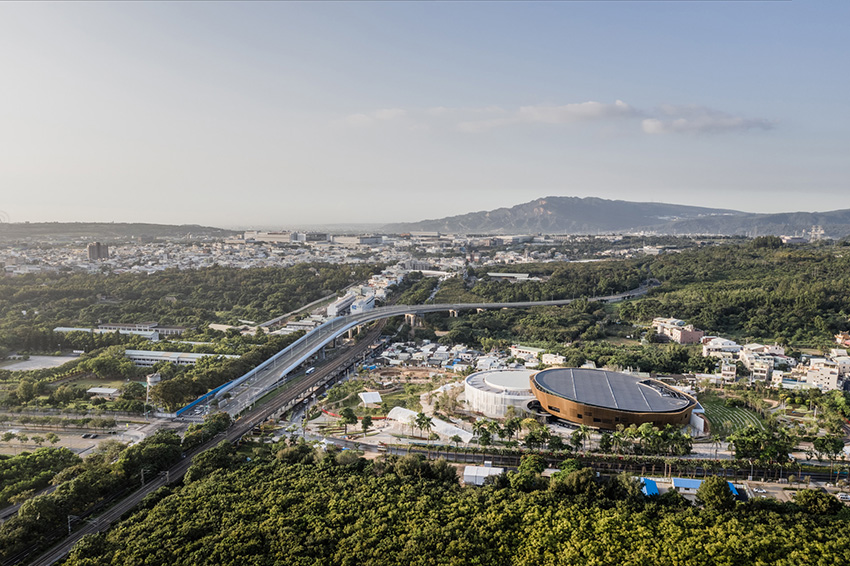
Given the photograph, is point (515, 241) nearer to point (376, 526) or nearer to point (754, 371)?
point (754, 371)

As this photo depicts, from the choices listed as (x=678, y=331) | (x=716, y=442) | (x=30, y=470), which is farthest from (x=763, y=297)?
(x=30, y=470)

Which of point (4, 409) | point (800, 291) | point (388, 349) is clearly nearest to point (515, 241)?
point (800, 291)

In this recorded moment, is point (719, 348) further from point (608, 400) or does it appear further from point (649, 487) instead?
point (649, 487)

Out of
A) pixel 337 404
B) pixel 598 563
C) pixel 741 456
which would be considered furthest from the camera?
pixel 337 404

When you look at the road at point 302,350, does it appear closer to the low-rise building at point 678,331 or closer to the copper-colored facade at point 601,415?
the low-rise building at point 678,331

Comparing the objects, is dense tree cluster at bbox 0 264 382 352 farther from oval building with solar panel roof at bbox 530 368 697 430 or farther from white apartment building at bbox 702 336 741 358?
white apartment building at bbox 702 336 741 358

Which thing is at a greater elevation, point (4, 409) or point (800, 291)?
point (800, 291)
